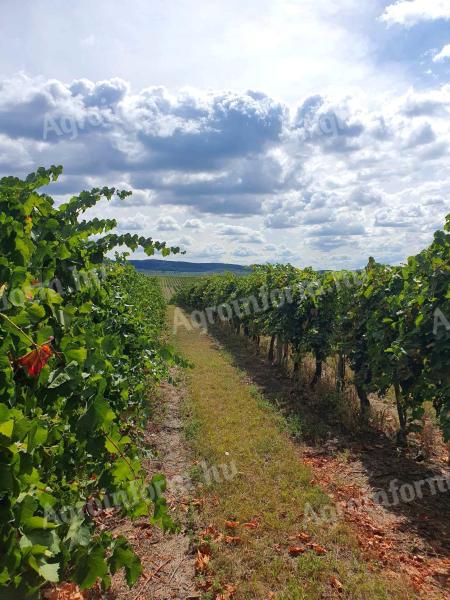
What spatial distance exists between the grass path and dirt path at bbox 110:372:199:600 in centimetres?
25

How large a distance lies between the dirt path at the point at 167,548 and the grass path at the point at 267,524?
0.82 feet

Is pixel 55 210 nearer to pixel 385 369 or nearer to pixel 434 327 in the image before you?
pixel 434 327

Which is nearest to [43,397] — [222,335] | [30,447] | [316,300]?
[30,447]

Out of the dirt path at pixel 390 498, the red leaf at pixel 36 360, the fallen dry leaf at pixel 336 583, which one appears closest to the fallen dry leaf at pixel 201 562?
the fallen dry leaf at pixel 336 583

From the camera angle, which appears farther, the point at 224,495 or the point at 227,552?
the point at 224,495

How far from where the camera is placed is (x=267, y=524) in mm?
5645

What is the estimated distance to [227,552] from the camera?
5094 mm

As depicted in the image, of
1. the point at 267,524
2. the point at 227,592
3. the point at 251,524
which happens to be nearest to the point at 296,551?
the point at 267,524

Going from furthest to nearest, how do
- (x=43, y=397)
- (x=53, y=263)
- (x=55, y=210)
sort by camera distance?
1. (x=55, y=210)
2. (x=53, y=263)
3. (x=43, y=397)

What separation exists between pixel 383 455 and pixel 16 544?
7.69 meters

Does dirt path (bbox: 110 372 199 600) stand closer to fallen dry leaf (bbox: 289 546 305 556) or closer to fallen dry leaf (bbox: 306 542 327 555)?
fallen dry leaf (bbox: 289 546 305 556)

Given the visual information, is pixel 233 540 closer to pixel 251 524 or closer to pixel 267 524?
pixel 251 524

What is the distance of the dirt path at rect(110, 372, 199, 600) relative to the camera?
15.0 feet

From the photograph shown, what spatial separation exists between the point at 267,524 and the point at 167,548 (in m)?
1.30
